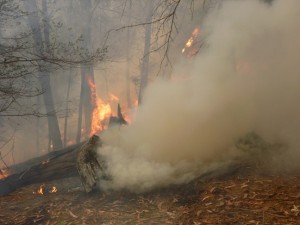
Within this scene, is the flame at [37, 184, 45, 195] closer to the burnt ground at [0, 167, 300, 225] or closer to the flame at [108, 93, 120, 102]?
the burnt ground at [0, 167, 300, 225]

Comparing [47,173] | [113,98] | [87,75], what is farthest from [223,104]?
[113,98]

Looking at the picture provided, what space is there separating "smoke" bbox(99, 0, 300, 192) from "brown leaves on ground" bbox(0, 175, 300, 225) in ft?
1.76

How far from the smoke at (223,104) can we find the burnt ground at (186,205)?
495mm

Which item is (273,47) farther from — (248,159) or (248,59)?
(248,159)

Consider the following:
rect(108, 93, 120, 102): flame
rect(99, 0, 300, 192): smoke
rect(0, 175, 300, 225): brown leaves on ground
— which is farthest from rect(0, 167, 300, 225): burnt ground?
rect(108, 93, 120, 102): flame

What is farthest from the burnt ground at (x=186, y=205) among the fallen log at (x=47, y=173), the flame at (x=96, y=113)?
the flame at (x=96, y=113)

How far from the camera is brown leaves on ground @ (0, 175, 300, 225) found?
4207mm

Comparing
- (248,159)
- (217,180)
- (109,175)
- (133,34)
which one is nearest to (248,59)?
(248,159)

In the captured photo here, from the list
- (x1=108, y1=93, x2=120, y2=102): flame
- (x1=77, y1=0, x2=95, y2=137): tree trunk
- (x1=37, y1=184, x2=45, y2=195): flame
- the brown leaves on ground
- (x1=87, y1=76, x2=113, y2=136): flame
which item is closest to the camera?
the brown leaves on ground

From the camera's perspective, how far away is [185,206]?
497 centimetres

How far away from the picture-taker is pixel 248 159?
599 centimetres

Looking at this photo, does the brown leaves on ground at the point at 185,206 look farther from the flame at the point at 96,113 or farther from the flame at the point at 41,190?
the flame at the point at 96,113

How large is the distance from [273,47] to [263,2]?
1008 mm

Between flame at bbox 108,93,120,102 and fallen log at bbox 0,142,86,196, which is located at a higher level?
flame at bbox 108,93,120,102
